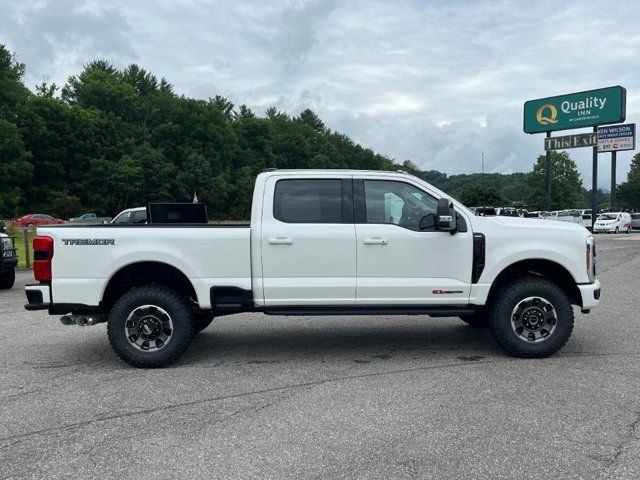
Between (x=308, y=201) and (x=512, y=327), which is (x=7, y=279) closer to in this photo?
(x=308, y=201)

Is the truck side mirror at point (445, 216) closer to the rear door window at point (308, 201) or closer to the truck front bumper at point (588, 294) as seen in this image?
the rear door window at point (308, 201)

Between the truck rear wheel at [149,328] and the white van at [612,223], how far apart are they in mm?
42749

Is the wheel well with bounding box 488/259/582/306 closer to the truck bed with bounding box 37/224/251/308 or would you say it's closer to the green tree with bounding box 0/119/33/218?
the truck bed with bounding box 37/224/251/308

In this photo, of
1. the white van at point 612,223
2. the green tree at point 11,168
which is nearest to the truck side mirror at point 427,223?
the white van at point 612,223

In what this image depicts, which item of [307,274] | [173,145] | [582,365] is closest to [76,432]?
[307,274]

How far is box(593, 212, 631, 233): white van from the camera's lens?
140ft

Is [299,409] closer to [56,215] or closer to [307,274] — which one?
[307,274]

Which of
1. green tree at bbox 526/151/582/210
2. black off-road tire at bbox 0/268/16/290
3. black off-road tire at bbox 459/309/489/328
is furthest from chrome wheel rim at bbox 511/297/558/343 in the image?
green tree at bbox 526/151/582/210

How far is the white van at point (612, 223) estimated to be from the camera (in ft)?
140

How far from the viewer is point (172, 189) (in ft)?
219

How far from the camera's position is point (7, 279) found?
39.8ft

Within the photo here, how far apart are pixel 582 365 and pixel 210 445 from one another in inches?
154

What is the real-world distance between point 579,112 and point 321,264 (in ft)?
135

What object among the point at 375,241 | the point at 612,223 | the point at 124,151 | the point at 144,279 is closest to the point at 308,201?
the point at 375,241
